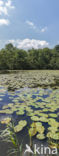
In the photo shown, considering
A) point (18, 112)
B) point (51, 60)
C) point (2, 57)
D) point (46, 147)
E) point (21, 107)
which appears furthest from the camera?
point (51, 60)

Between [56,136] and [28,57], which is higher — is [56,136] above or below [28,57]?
below

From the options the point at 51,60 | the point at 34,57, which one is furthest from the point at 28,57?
the point at 51,60

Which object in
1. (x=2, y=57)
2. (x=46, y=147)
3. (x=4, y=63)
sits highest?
(x=2, y=57)

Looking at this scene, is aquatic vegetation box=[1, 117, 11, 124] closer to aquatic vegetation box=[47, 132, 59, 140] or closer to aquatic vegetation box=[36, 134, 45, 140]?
aquatic vegetation box=[36, 134, 45, 140]

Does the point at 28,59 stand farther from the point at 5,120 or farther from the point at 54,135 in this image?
the point at 54,135

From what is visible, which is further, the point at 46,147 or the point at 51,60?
the point at 51,60

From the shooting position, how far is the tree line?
21688 mm

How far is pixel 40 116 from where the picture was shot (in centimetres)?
179

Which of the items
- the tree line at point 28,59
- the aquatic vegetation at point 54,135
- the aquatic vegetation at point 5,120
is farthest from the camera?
the tree line at point 28,59

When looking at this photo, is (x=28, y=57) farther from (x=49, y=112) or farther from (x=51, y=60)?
(x=49, y=112)

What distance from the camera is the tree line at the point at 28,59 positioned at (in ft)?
71.2

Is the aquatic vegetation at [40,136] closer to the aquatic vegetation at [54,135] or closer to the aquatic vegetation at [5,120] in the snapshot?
the aquatic vegetation at [54,135]

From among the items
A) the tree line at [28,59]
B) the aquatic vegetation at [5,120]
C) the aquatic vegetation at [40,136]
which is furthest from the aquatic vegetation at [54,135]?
the tree line at [28,59]

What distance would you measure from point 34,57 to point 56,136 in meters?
24.0
